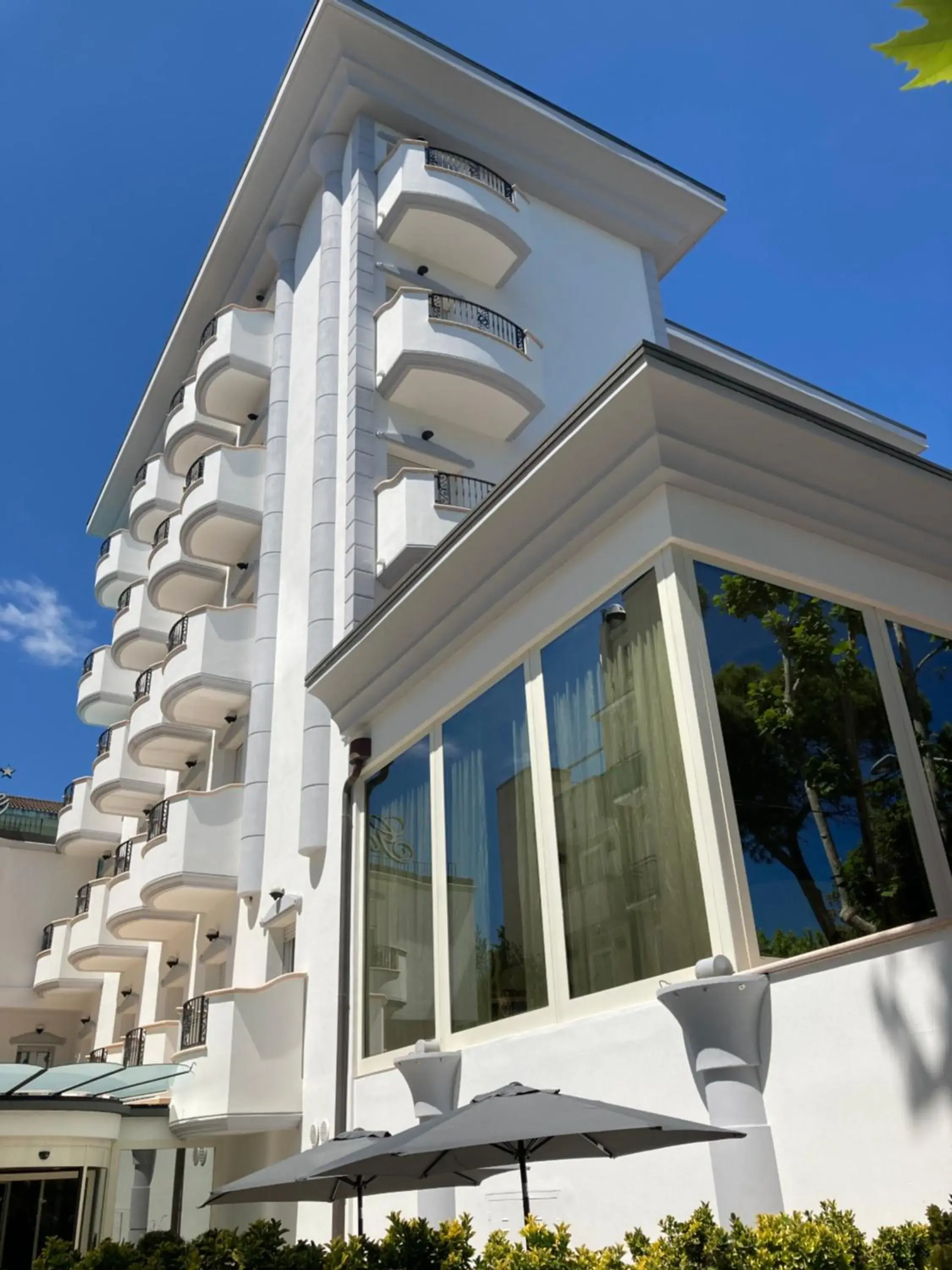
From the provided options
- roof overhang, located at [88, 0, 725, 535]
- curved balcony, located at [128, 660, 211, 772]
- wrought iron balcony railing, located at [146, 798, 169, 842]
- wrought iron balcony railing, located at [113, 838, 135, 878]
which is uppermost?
roof overhang, located at [88, 0, 725, 535]

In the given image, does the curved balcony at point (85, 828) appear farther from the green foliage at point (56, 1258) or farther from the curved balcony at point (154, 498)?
the green foliage at point (56, 1258)

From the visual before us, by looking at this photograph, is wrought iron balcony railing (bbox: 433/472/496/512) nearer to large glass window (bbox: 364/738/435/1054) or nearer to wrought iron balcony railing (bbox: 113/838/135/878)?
large glass window (bbox: 364/738/435/1054)

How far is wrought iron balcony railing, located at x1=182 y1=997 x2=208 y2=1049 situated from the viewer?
1503 cm

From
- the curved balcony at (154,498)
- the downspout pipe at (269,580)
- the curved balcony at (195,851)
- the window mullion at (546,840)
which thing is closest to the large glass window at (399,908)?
the window mullion at (546,840)

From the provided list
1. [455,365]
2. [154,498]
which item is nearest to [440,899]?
[455,365]

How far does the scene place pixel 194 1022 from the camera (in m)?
15.5

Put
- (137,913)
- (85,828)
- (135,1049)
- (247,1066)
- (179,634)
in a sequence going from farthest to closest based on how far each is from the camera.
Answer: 1. (85,828)
2. (179,634)
3. (135,1049)
4. (137,913)
5. (247,1066)

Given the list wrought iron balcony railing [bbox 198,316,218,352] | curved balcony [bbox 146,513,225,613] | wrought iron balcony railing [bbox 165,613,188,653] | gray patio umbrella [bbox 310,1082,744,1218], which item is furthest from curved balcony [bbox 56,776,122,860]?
gray patio umbrella [bbox 310,1082,744,1218]

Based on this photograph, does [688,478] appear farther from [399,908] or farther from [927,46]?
[927,46]

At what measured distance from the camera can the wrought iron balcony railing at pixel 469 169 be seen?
67.1 ft

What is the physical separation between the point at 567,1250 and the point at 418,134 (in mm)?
21773

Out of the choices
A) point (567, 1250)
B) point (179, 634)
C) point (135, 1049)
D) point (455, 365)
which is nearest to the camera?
point (567, 1250)

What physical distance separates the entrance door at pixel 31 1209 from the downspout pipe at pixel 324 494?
247 inches

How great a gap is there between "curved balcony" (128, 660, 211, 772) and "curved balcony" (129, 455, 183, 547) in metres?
6.95
